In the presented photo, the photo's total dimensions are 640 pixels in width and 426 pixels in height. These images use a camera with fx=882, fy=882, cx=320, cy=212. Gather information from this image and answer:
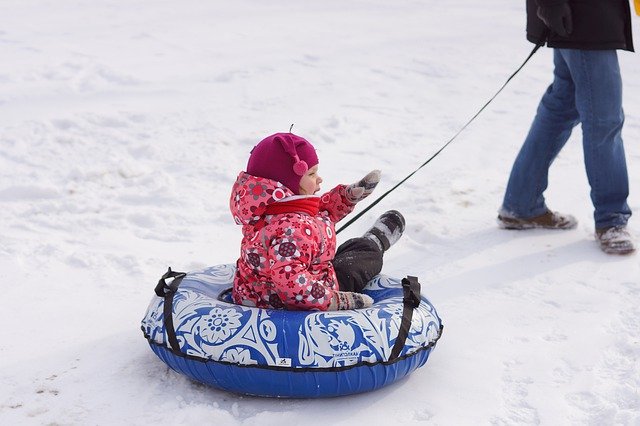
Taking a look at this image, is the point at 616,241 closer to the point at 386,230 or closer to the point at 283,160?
the point at 386,230

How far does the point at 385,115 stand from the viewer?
647 cm

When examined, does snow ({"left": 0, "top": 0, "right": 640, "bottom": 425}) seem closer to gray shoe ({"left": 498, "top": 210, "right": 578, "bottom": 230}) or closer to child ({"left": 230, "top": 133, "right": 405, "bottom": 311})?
gray shoe ({"left": 498, "top": 210, "right": 578, "bottom": 230})

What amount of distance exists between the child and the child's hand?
0.65ft

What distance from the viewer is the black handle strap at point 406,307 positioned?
2934 millimetres

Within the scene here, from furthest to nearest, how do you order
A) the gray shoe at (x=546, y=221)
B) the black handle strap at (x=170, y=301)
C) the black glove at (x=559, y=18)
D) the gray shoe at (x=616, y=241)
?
the gray shoe at (x=546, y=221)
the gray shoe at (x=616, y=241)
the black glove at (x=559, y=18)
the black handle strap at (x=170, y=301)

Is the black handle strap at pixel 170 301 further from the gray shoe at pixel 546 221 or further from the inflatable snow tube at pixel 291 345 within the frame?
the gray shoe at pixel 546 221

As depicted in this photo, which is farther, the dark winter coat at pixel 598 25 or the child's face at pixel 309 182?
the dark winter coat at pixel 598 25

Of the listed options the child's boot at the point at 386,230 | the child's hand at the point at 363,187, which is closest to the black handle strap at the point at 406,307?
the child's hand at the point at 363,187

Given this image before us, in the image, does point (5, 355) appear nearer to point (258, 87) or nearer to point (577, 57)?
point (577, 57)

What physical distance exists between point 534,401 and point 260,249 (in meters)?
1.06

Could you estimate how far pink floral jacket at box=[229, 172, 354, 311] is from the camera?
2.99m

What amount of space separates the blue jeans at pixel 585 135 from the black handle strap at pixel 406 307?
1.44 metres

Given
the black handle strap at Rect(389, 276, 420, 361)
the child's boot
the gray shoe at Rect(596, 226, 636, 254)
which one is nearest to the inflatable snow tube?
the black handle strap at Rect(389, 276, 420, 361)

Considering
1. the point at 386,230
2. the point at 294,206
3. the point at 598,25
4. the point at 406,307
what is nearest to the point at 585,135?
the point at 598,25
